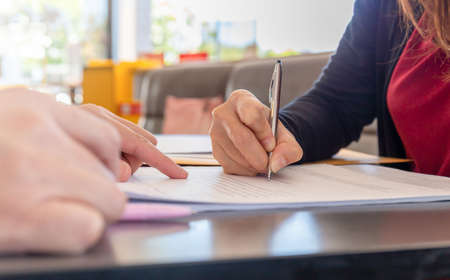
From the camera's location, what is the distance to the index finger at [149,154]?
49 cm

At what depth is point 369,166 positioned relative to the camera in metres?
0.63

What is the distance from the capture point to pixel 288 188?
45cm

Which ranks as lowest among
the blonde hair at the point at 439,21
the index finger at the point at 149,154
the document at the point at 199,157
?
the document at the point at 199,157

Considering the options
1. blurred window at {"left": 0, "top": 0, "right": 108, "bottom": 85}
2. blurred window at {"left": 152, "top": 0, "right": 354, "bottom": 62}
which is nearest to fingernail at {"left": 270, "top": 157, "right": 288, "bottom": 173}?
blurred window at {"left": 152, "top": 0, "right": 354, "bottom": 62}

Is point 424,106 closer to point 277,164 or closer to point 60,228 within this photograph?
point 277,164

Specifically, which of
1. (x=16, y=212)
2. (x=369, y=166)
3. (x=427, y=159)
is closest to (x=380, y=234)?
(x=16, y=212)

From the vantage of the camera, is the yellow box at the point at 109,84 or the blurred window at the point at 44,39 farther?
the blurred window at the point at 44,39

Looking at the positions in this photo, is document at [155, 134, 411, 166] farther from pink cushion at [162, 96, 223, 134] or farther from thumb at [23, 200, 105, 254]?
pink cushion at [162, 96, 223, 134]

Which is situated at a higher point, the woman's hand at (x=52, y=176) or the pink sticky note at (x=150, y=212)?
the woman's hand at (x=52, y=176)

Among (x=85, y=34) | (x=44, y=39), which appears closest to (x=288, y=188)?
(x=44, y=39)

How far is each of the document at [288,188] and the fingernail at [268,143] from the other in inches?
1.2

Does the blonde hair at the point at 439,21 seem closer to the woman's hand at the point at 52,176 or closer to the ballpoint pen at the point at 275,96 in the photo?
the ballpoint pen at the point at 275,96

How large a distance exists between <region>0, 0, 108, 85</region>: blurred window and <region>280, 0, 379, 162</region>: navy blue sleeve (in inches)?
214

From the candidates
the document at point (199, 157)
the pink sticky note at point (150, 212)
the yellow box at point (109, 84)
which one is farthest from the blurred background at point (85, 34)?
the pink sticky note at point (150, 212)
